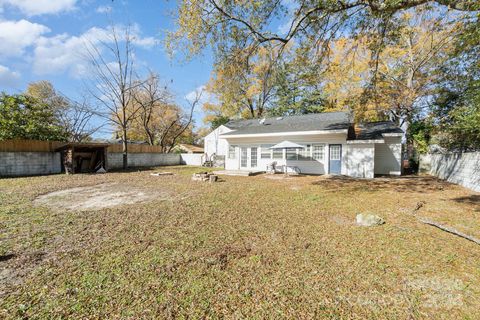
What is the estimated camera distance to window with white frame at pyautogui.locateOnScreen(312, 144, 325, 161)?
12762 millimetres

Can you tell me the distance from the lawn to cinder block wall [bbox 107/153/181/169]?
11.6 m

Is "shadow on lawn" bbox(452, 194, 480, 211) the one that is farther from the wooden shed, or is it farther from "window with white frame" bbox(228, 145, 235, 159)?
the wooden shed

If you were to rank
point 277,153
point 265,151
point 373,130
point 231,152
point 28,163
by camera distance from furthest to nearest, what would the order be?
point 231,152 → point 265,151 → point 277,153 → point 373,130 → point 28,163

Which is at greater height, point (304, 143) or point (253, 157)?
point (304, 143)

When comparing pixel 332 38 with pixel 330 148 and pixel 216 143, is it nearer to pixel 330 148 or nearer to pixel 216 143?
pixel 330 148

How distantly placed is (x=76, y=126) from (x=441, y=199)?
2672 centimetres

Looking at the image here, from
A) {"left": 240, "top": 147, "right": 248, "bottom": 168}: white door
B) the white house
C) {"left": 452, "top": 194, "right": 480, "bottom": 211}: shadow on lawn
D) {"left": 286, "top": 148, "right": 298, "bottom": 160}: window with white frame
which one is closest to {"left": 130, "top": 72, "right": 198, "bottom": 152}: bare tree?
the white house

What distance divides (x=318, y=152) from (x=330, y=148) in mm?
731

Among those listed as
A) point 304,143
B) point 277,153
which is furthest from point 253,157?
point 304,143

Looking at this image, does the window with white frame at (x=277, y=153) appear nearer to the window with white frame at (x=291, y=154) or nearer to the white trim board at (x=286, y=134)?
the window with white frame at (x=291, y=154)

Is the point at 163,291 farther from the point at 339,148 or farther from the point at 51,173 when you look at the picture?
the point at 51,173

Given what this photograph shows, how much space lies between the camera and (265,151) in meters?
14.5

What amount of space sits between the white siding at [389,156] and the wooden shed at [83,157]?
17.9 meters

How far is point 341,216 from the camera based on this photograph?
474 centimetres
